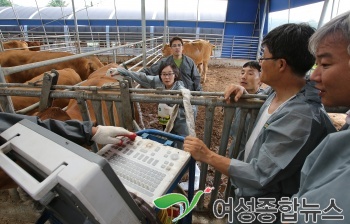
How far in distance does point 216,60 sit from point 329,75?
10730 millimetres

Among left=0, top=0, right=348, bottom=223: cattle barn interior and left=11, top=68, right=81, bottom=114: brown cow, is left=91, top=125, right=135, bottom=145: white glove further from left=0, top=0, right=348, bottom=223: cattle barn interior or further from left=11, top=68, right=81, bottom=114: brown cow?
left=11, top=68, right=81, bottom=114: brown cow

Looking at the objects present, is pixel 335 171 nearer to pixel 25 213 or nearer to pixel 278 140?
pixel 278 140

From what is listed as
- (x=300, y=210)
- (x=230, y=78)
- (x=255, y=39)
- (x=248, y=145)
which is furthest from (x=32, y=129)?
(x=255, y=39)

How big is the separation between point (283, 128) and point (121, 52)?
36.2ft

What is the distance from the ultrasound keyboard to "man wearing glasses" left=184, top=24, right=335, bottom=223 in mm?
134

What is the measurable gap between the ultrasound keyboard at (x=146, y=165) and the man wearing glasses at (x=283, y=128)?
0.13 metres

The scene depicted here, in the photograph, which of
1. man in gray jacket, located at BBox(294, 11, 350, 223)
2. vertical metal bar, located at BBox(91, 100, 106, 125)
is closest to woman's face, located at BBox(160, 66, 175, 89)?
vertical metal bar, located at BBox(91, 100, 106, 125)

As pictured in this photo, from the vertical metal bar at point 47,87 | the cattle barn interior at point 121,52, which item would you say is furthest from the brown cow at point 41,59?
the vertical metal bar at point 47,87

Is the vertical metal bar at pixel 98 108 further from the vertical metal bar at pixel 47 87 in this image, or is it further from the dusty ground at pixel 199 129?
the dusty ground at pixel 199 129

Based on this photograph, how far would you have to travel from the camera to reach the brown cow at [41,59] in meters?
4.54

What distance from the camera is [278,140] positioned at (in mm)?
960

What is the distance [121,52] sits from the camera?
1098 centimetres

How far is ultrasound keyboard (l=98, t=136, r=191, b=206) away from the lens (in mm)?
844

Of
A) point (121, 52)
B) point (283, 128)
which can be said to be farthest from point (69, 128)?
point (121, 52)
